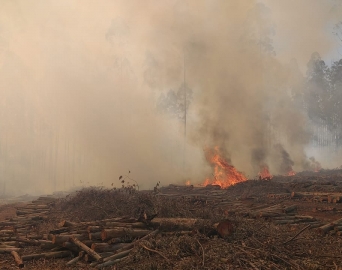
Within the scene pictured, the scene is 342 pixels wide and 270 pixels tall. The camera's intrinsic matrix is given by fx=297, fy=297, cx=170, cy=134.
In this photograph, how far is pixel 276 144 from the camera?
35406 millimetres

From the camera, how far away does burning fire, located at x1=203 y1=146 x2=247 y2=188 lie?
87.3 ft

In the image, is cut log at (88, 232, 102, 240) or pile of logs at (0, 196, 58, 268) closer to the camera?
cut log at (88, 232, 102, 240)

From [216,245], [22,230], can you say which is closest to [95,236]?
[216,245]

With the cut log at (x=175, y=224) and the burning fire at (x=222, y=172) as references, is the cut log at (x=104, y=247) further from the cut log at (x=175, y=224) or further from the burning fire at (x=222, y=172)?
the burning fire at (x=222, y=172)

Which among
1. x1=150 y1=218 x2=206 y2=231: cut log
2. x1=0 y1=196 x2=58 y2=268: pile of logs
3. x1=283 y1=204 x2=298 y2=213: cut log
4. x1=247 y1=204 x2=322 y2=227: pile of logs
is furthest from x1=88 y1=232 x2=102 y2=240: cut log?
x1=283 y1=204 x2=298 y2=213: cut log

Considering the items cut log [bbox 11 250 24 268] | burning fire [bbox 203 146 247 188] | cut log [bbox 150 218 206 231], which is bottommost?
cut log [bbox 11 250 24 268]

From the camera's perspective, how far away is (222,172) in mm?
27484

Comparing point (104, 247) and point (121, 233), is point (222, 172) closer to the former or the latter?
point (121, 233)

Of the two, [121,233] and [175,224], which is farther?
[175,224]

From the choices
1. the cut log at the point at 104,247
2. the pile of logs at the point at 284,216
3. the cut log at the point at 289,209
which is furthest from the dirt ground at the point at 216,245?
the cut log at the point at 289,209

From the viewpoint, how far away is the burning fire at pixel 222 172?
26.6 m

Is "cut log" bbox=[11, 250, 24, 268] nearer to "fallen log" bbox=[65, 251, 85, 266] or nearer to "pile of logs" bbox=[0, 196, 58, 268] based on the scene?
"pile of logs" bbox=[0, 196, 58, 268]

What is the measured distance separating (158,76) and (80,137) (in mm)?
12586

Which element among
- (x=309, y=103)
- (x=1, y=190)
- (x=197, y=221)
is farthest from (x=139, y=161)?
(x=309, y=103)
